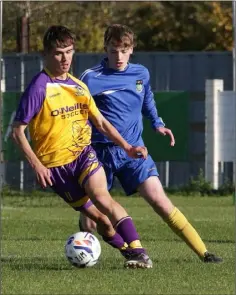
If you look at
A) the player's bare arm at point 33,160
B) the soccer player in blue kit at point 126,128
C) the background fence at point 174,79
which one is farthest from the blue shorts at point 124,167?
the background fence at point 174,79

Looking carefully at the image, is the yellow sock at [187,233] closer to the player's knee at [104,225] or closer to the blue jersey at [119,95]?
the player's knee at [104,225]

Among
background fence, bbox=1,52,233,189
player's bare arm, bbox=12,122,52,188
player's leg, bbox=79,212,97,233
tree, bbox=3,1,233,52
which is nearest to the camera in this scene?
player's bare arm, bbox=12,122,52,188

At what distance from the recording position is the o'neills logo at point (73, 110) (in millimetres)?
9047

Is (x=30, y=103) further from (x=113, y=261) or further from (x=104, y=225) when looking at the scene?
(x=113, y=261)

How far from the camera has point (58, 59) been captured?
9.00 meters

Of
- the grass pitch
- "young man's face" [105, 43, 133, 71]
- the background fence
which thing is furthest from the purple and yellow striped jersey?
the background fence

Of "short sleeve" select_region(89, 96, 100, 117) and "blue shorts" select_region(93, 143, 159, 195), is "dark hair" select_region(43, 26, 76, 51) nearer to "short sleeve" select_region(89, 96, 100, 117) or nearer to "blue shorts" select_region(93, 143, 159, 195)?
"short sleeve" select_region(89, 96, 100, 117)

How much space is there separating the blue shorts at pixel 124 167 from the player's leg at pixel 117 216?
1.50ft

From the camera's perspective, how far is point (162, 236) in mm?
13148

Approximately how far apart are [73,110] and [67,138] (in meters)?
0.22

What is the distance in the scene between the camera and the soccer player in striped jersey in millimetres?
8953

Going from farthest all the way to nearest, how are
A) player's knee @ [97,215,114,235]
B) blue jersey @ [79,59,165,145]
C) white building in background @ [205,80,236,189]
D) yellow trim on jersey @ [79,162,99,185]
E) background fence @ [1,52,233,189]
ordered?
1. background fence @ [1,52,233,189]
2. white building in background @ [205,80,236,189]
3. blue jersey @ [79,59,165,145]
4. player's knee @ [97,215,114,235]
5. yellow trim on jersey @ [79,162,99,185]

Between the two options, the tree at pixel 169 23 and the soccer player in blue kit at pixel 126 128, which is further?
the tree at pixel 169 23

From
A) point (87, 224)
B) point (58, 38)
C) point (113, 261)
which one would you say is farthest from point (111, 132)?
point (113, 261)
